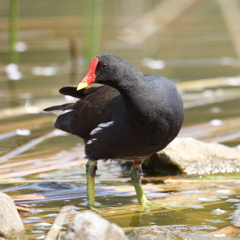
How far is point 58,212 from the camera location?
410 centimetres

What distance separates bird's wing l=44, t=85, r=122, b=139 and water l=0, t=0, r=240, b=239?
540 mm

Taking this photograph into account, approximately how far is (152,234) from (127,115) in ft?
3.35

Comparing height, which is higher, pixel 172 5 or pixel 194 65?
pixel 172 5

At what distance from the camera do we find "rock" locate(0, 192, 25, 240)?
131 inches

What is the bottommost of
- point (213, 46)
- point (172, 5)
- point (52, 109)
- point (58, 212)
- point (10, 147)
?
point (58, 212)

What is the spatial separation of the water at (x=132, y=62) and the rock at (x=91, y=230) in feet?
2.96

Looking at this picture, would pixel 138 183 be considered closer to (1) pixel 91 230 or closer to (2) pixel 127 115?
(2) pixel 127 115

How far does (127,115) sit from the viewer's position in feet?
13.2

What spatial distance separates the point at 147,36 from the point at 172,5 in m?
3.14

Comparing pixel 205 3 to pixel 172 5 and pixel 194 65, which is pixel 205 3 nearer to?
pixel 172 5

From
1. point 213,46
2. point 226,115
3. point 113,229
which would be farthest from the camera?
point 213,46

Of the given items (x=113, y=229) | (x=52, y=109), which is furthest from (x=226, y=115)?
(x=113, y=229)

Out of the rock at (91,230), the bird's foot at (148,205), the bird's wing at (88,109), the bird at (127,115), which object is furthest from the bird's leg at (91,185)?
the rock at (91,230)

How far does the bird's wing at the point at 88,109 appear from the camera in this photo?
4336 mm
